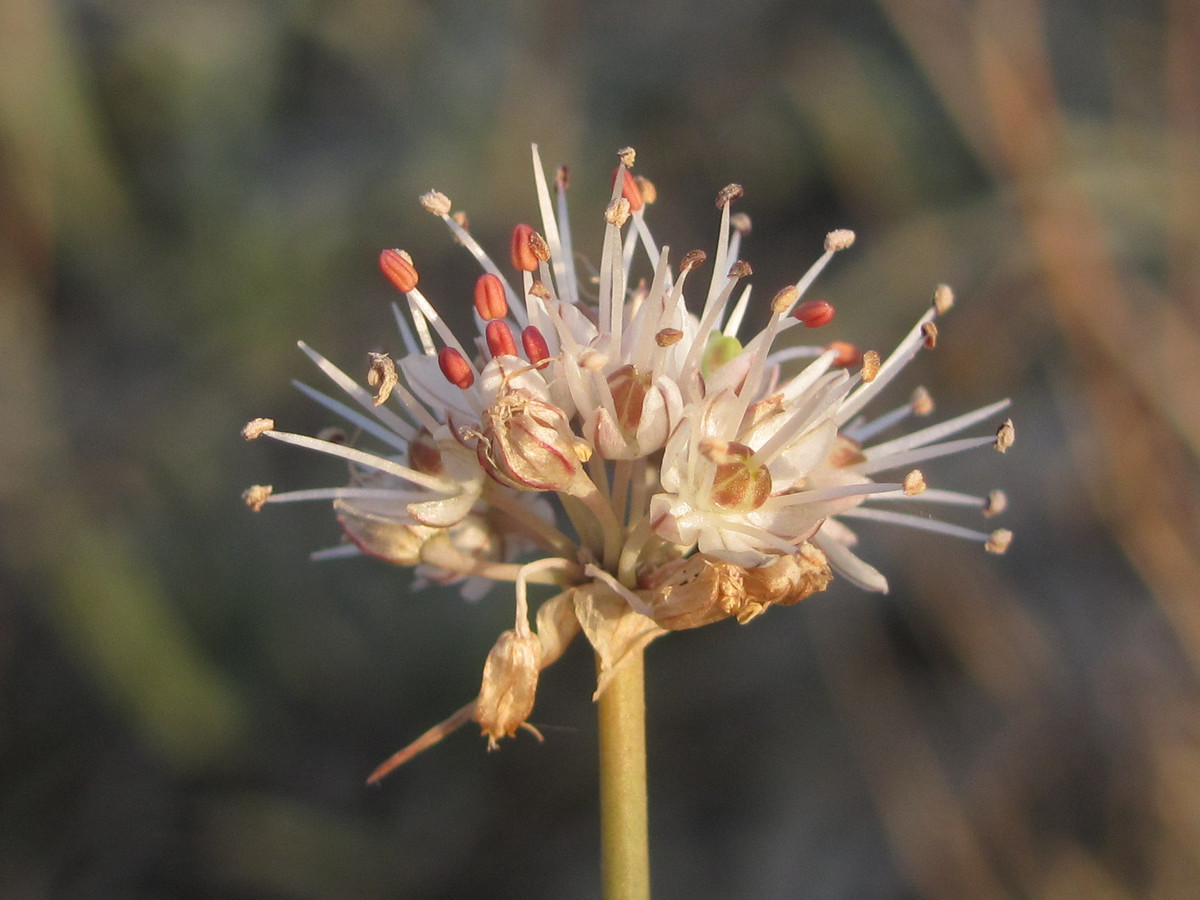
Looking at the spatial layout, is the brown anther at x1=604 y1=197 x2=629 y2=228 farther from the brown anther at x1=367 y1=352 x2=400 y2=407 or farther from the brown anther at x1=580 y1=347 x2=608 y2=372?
the brown anther at x1=367 y1=352 x2=400 y2=407

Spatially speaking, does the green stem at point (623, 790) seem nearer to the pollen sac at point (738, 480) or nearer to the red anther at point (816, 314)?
the pollen sac at point (738, 480)

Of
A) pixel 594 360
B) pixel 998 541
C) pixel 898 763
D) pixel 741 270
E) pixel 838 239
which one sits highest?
pixel 898 763

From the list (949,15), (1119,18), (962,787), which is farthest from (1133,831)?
(1119,18)

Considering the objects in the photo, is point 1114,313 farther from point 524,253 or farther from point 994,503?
point 524,253

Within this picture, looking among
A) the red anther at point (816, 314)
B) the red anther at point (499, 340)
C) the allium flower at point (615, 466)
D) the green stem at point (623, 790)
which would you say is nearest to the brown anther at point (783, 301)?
the allium flower at point (615, 466)

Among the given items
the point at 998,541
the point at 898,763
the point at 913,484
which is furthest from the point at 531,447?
the point at 898,763

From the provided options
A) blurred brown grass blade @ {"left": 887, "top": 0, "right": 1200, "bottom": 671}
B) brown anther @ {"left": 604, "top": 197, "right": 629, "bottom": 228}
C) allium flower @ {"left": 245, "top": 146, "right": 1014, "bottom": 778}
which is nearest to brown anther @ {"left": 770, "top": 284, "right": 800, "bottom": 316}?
allium flower @ {"left": 245, "top": 146, "right": 1014, "bottom": 778}
